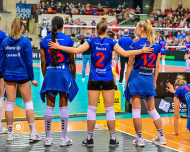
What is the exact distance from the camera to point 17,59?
19.1ft

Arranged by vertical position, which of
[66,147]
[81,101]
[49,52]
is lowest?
[81,101]

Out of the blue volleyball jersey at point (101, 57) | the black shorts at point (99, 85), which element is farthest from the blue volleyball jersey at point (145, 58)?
the black shorts at point (99, 85)

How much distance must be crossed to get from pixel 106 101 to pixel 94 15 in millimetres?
30327

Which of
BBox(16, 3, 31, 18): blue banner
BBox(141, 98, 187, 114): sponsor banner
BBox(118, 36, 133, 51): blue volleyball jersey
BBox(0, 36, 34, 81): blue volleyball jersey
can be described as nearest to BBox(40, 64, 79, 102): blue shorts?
BBox(0, 36, 34, 81): blue volleyball jersey

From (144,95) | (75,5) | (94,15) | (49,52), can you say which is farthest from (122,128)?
(75,5)

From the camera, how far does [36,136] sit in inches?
241

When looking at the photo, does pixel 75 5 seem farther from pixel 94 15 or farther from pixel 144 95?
pixel 144 95

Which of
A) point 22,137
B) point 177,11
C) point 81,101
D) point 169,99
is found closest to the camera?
point 22,137

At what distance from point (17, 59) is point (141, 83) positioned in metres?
1.99

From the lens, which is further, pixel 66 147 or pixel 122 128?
pixel 122 128

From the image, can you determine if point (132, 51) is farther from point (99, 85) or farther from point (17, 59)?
point (17, 59)

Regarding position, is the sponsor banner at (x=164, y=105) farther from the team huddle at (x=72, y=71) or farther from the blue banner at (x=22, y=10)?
the blue banner at (x=22, y=10)

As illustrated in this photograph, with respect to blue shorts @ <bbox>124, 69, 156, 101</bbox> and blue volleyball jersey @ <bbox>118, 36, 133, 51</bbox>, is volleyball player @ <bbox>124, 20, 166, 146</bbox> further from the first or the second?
blue volleyball jersey @ <bbox>118, 36, 133, 51</bbox>

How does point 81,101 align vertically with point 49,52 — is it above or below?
below
